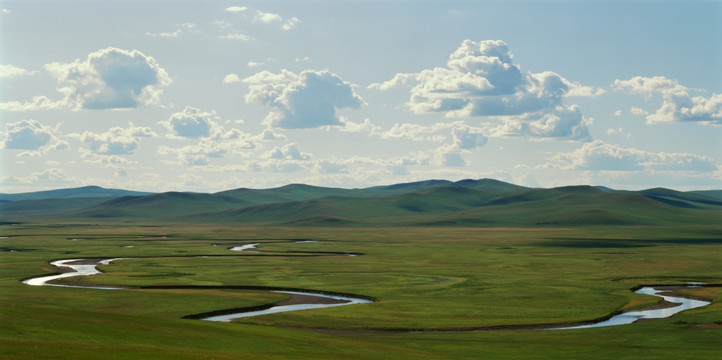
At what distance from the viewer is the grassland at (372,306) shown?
4831 centimetres

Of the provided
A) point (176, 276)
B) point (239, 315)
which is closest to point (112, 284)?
point (176, 276)

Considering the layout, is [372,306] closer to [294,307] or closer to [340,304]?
[340,304]

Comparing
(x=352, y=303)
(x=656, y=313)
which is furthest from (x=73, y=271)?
(x=656, y=313)

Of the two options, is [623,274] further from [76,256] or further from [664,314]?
[76,256]

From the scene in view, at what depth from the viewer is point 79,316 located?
52125mm

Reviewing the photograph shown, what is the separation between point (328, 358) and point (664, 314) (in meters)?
43.6

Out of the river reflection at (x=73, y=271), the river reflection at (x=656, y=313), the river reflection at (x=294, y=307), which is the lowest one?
the river reflection at (x=656, y=313)

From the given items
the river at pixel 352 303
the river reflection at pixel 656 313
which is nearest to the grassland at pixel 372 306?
the river reflection at pixel 656 313

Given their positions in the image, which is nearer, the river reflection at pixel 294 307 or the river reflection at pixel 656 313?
the river reflection at pixel 656 313

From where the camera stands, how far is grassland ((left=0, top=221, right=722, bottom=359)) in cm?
4831

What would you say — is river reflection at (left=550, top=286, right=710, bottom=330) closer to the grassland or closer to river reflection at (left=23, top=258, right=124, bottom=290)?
the grassland

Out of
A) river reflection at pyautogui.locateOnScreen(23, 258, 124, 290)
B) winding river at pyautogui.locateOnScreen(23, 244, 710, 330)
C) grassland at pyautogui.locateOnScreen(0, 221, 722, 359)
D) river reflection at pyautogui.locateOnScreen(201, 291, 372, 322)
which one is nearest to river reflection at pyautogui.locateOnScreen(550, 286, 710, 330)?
winding river at pyautogui.locateOnScreen(23, 244, 710, 330)

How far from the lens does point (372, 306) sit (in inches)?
3159

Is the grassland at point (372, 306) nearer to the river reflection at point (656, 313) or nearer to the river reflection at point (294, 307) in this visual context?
the river reflection at point (656, 313)
